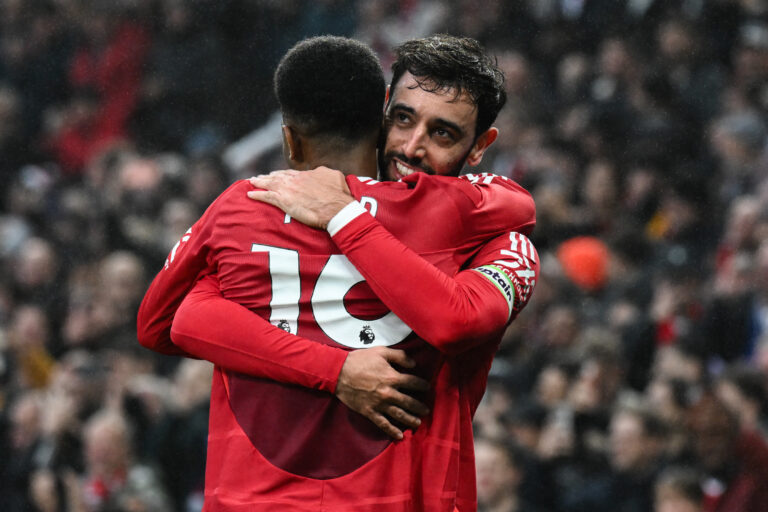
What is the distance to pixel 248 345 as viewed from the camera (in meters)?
2.01

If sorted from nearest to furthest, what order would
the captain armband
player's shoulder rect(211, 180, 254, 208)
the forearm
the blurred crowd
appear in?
the forearm
the captain armband
player's shoulder rect(211, 180, 254, 208)
the blurred crowd

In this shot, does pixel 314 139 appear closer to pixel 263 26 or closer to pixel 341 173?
pixel 341 173

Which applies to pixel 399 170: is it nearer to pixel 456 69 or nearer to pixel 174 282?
pixel 456 69

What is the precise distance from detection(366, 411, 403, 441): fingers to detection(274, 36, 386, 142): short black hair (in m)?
0.58

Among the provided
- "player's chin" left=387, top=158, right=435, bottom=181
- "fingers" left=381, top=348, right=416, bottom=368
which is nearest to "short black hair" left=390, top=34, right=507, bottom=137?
"player's chin" left=387, top=158, right=435, bottom=181

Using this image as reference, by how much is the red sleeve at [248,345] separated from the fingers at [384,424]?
9 centimetres

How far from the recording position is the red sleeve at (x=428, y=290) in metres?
1.91

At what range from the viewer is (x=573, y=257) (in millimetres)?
5996

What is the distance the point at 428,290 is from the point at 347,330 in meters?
0.21

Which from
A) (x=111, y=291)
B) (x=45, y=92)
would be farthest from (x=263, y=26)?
(x=111, y=291)

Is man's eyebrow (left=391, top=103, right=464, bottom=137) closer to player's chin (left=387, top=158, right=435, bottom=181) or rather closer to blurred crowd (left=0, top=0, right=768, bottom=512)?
player's chin (left=387, top=158, right=435, bottom=181)

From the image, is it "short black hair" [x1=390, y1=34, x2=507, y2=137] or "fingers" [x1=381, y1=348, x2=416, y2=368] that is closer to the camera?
"fingers" [x1=381, y1=348, x2=416, y2=368]

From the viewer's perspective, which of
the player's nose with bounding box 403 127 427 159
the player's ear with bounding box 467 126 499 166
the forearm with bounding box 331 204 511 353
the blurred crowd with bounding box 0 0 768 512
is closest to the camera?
the forearm with bounding box 331 204 511 353

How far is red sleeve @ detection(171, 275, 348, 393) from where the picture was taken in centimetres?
198
